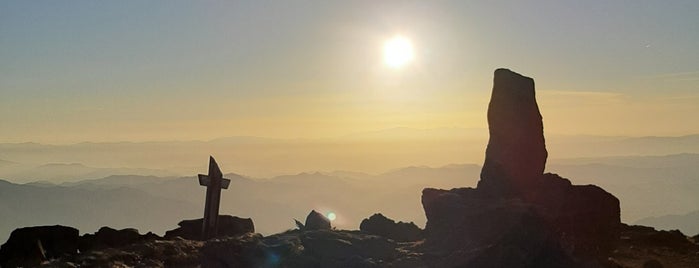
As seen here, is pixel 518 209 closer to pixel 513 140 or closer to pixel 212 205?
pixel 513 140

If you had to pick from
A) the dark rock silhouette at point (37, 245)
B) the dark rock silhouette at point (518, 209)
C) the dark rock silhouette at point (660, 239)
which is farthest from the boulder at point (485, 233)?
the dark rock silhouette at point (37, 245)

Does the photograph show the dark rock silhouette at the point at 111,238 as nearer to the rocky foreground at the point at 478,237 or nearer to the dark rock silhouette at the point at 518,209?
the rocky foreground at the point at 478,237

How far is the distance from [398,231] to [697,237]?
19.2 m

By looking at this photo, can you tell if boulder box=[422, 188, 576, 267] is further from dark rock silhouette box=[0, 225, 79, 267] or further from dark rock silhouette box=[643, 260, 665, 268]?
dark rock silhouette box=[0, 225, 79, 267]

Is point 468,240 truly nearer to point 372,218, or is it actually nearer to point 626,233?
point 372,218

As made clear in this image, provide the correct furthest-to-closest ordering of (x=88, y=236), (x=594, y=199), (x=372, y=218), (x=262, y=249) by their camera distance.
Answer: (x=372, y=218) < (x=594, y=199) < (x=88, y=236) < (x=262, y=249)

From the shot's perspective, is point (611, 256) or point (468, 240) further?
point (611, 256)

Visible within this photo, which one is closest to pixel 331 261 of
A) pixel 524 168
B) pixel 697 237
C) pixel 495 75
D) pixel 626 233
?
pixel 524 168

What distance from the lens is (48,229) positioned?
2547 cm

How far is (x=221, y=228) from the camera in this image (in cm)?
2955

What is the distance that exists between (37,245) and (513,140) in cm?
2229

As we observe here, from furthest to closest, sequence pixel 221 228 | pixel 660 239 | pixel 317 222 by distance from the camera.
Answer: pixel 660 239
pixel 317 222
pixel 221 228

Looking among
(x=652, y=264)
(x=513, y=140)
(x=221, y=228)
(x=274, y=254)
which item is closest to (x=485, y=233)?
(x=513, y=140)

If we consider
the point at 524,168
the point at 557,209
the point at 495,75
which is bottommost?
the point at 557,209
